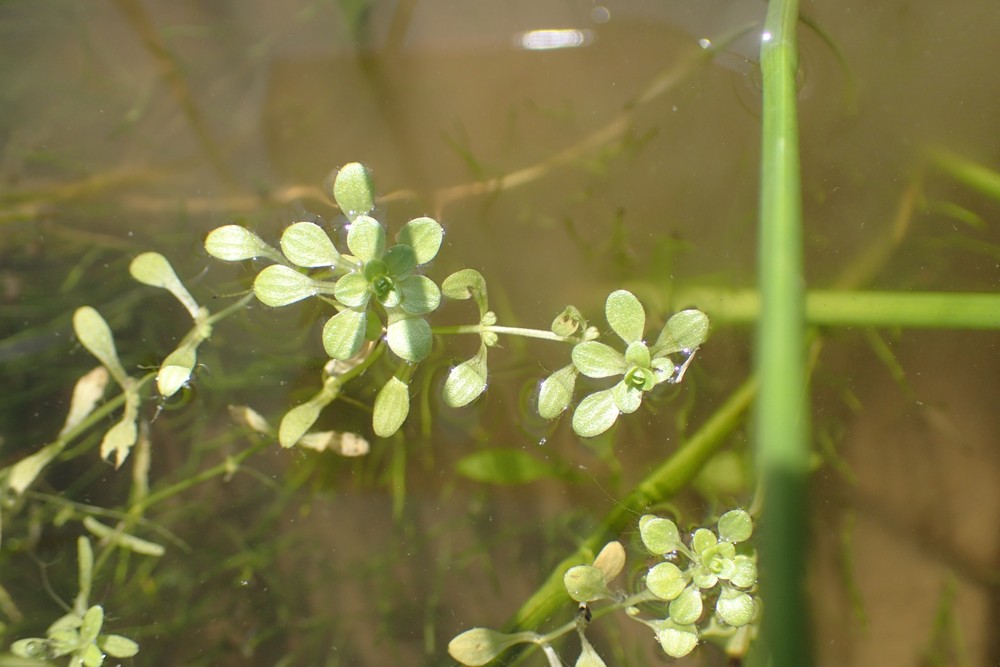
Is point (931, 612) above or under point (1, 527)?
under

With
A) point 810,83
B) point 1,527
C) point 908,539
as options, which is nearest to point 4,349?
point 1,527

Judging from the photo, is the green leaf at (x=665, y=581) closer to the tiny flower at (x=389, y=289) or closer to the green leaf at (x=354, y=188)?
the tiny flower at (x=389, y=289)

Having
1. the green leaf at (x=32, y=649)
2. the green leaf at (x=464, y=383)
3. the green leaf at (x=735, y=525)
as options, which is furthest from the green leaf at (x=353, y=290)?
the green leaf at (x=32, y=649)

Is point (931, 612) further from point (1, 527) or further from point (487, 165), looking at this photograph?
point (1, 527)

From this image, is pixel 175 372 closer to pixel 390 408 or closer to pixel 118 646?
pixel 390 408

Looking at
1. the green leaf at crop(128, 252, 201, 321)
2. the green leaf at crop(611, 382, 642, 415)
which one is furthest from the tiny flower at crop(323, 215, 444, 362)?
the green leaf at crop(128, 252, 201, 321)

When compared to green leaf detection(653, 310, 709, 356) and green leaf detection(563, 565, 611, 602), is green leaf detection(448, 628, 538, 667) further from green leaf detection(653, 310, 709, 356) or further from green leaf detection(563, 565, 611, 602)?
green leaf detection(653, 310, 709, 356)
